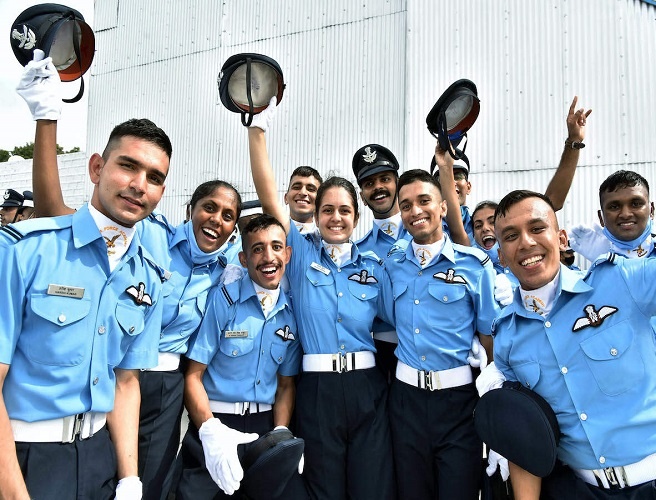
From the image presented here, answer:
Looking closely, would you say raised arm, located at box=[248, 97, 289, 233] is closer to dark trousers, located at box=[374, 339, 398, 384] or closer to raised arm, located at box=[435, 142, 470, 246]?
dark trousers, located at box=[374, 339, 398, 384]

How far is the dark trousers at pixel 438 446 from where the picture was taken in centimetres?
277

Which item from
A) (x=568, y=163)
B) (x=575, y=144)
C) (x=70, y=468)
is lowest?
(x=70, y=468)

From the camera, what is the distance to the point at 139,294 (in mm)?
2287

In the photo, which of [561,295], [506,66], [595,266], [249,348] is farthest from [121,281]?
[506,66]

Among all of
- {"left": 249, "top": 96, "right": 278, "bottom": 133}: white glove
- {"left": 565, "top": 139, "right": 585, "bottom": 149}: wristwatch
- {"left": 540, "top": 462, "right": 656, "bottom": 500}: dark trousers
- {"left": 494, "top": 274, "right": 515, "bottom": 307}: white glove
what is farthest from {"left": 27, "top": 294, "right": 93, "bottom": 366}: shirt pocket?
{"left": 565, "top": 139, "right": 585, "bottom": 149}: wristwatch

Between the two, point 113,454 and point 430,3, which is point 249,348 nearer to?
point 113,454

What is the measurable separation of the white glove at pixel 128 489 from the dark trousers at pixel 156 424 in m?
0.71

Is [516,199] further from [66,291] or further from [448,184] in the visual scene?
[66,291]

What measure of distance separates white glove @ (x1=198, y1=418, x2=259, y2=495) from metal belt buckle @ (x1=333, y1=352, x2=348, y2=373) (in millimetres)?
677

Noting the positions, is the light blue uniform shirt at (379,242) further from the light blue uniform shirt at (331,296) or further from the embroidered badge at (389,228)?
the light blue uniform shirt at (331,296)

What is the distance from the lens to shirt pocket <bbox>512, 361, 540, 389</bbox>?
224cm

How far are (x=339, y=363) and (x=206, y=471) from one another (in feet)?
3.56

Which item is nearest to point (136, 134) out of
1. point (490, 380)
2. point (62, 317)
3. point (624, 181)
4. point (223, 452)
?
point (62, 317)

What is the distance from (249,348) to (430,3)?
26.6ft
